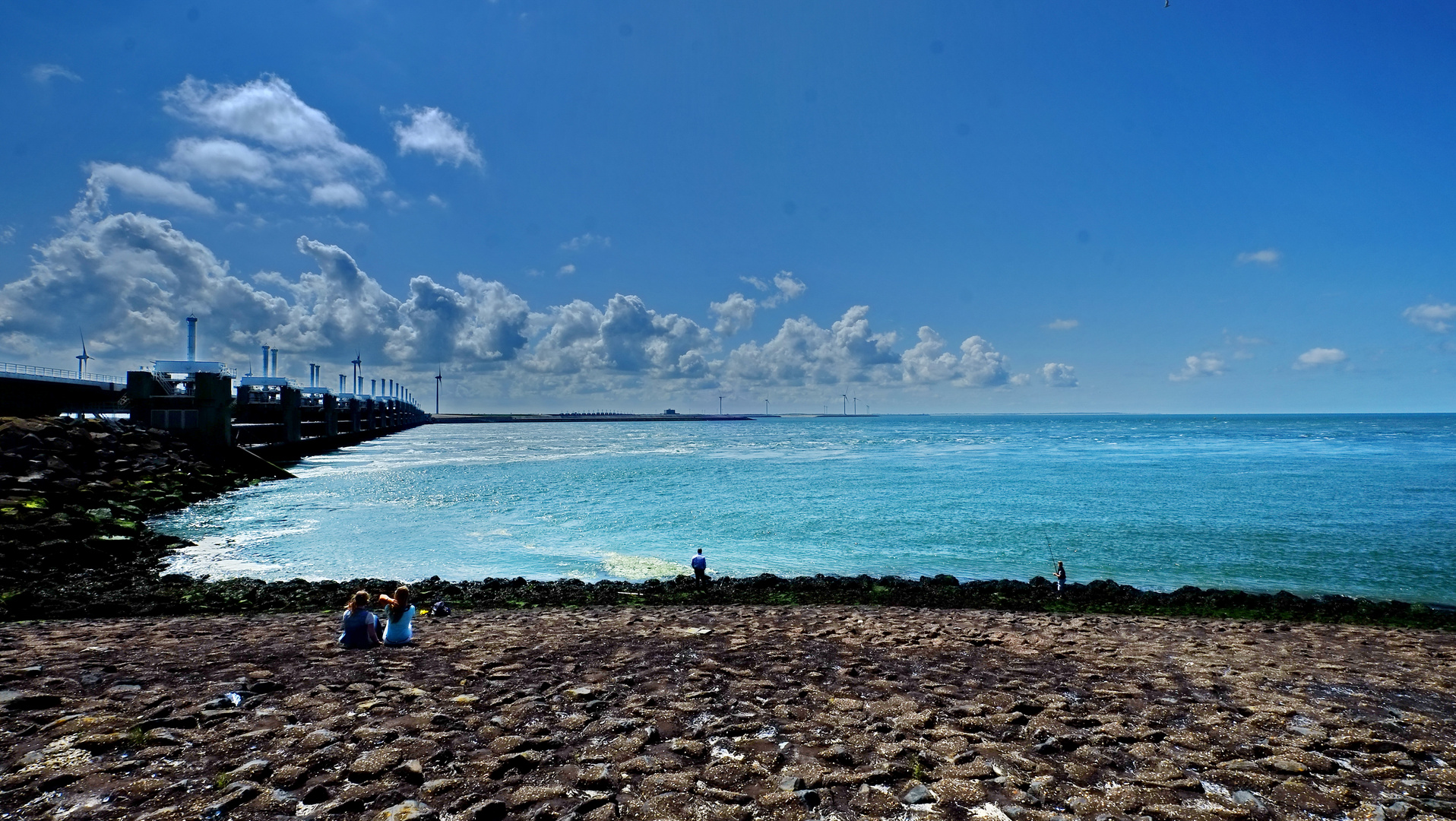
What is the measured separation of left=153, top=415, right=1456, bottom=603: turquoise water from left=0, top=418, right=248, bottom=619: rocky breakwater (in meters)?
2.11

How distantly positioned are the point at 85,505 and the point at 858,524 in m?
38.7

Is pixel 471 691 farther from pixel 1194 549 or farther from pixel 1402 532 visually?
pixel 1402 532

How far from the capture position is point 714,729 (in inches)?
325

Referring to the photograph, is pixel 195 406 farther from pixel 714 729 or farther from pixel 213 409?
pixel 714 729

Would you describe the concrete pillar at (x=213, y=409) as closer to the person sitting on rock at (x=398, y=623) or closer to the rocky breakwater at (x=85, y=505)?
the rocky breakwater at (x=85, y=505)

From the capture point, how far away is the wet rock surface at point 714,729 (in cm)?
655

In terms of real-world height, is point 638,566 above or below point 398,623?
below

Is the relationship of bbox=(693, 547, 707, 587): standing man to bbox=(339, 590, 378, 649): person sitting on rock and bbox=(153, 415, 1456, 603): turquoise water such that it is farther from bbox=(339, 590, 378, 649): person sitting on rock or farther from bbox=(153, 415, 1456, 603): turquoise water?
bbox=(339, 590, 378, 649): person sitting on rock

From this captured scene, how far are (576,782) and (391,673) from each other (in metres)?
4.97

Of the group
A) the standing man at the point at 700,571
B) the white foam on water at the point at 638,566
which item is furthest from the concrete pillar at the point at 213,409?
the standing man at the point at 700,571

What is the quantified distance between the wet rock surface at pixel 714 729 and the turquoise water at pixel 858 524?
13589mm

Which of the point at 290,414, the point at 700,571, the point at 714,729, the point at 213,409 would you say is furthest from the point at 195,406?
the point at 714,729

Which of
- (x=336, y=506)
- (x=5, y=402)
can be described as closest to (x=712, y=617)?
(x=336, y=506)

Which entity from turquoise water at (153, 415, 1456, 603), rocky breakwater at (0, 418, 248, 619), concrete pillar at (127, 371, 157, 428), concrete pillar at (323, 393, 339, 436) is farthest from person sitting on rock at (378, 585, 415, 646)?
concrete pillar at (323, 393, 339, 436)
